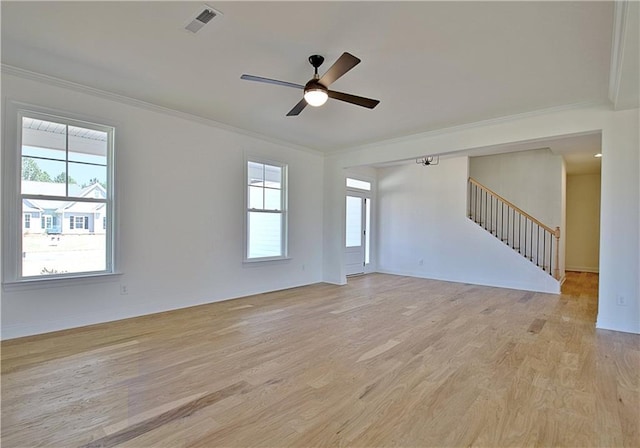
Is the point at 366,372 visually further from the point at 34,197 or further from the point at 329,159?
the point at 329,159

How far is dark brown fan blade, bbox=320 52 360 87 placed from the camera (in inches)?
99.8

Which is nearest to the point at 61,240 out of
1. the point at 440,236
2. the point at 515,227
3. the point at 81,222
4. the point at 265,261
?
the point at 81,222

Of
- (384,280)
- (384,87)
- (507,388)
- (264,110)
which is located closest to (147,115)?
(264,110)

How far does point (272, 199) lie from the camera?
20.3 ft

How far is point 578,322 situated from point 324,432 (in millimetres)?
4052

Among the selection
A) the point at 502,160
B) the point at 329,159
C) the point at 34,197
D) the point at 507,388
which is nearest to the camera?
the point at 507,388

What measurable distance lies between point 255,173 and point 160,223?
1912mm

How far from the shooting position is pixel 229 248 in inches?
214

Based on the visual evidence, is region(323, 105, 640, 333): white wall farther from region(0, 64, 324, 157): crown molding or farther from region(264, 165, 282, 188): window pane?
region(0, 64, 324, 157): crown molding

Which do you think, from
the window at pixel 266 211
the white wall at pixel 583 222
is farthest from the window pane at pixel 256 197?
the white wall at pixel 583 222

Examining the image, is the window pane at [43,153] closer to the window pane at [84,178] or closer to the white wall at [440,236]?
the window pane at [84,178]

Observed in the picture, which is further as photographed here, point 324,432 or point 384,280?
point 384,280

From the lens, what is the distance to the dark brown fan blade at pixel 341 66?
2535 mm

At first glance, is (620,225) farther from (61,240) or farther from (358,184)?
(61,240)
